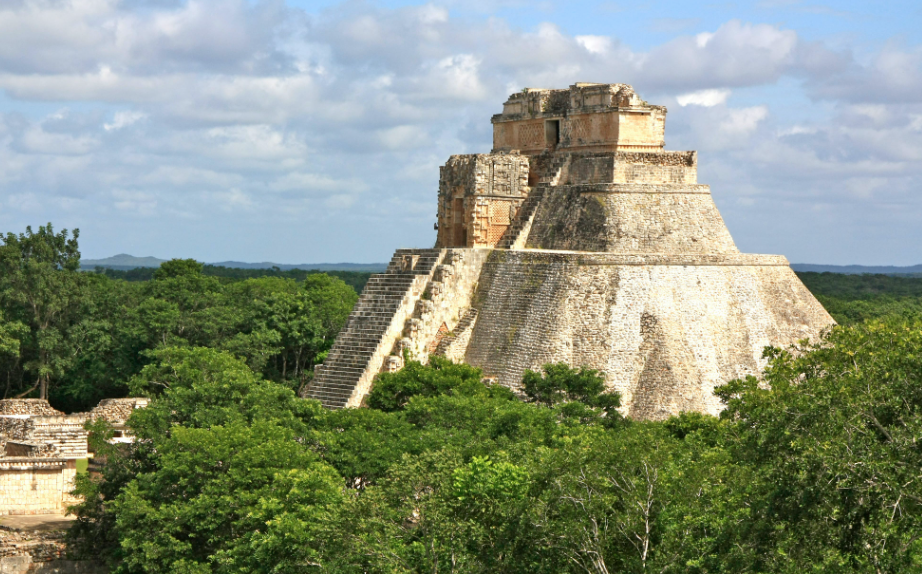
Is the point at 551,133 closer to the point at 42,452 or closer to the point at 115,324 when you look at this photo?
the point at 42,452

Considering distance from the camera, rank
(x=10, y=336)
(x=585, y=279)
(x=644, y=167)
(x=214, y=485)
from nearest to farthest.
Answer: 1. (x=214, y=485)
2. (x=585, y=279)
3. (x=644, y=167)
4. (x=10, y=336)

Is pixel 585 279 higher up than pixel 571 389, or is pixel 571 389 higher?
pixel 585 279

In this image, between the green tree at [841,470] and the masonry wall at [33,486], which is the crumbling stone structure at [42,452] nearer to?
the masonry wall at [33,486]

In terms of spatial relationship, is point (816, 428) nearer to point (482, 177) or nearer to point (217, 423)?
point (217, 423)

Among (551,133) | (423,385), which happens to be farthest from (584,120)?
(423,385)

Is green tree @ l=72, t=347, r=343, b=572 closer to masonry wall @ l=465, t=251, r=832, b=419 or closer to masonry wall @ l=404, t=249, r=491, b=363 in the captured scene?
masonry wall @ l=404, t=249, r=491, b=363

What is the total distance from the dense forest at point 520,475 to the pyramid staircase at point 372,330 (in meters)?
1.23

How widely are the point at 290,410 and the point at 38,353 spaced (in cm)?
2333

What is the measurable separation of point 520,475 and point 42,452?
62.2 feet

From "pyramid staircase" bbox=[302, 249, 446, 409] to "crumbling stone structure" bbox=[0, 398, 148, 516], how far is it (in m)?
7.48

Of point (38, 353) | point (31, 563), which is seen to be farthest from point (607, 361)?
point (38, 353)

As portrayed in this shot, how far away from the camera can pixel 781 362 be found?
19219 millimetres

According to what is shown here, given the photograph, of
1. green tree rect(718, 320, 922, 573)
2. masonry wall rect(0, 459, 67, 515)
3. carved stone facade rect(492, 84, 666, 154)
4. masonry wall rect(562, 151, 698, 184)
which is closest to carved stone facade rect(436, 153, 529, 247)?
carved stone facade rect(492, 84, 666, 154)

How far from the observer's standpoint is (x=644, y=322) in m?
30.2
